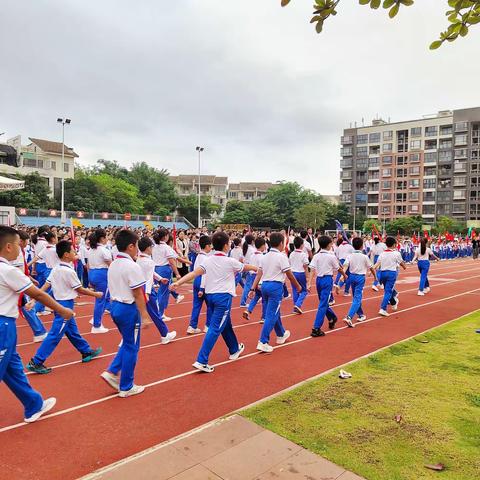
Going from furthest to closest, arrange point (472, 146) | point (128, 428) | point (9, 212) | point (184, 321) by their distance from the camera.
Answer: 1. point (472, 146)
2. point (9, 212)
3. point (184, 321)
4. point (128, 428)

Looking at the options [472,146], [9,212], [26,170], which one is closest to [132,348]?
[9,212]

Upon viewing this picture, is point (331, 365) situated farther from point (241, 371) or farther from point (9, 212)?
point (9, 212)

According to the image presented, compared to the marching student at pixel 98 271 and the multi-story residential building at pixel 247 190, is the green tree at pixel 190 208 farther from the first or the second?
the marching student at pixel 98 271

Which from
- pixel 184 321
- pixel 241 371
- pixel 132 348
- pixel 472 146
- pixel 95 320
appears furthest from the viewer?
pixel 472 146

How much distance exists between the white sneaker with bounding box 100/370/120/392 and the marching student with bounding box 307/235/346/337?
402 cm

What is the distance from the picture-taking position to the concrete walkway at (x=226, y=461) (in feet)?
11.1

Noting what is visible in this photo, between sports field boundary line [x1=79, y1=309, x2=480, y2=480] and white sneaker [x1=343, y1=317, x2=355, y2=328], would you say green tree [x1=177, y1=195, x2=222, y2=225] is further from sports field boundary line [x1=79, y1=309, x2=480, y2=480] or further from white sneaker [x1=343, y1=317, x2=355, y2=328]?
sports field boundary line [x1=79, y1=309, x2=480, y2=480]

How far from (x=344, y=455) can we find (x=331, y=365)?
2.72 metres

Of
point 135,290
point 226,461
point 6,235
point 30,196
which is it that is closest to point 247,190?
point 30,196

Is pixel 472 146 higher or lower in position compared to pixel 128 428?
higher

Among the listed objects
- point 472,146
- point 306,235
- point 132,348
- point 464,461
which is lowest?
point 464,461

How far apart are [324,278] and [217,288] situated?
297 centimetres

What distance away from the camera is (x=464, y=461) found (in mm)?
3623

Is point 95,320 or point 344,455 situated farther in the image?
point 95,320
